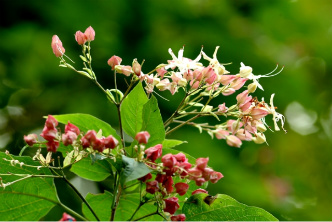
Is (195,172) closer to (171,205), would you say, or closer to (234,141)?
(171,205)

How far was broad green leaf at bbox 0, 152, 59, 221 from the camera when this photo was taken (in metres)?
1.27

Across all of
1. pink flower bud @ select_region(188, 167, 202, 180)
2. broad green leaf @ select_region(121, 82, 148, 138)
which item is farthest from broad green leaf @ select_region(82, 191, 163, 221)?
pink flower bud @ select_region(188, 167, 202, 180)

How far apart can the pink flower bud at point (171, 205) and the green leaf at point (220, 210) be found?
11 cm

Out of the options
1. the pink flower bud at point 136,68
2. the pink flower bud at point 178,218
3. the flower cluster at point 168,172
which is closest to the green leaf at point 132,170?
the flower cluster at point 168,172

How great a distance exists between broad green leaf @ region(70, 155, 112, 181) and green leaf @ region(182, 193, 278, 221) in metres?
0.21

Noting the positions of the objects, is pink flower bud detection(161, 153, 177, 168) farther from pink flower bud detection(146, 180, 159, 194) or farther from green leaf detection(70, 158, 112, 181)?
green leaf detection(70, 158, 112, 181)

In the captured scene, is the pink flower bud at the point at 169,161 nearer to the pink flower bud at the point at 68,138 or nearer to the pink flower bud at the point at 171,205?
the pink flower bud at the point at 171,205

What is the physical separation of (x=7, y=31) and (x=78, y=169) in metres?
2.36

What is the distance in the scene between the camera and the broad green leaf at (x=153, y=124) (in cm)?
120

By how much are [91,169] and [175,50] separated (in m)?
2.00

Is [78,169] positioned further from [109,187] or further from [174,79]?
[109,187]

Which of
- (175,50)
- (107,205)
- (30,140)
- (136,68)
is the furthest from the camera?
(175,50)

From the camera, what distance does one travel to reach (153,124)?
1.21m

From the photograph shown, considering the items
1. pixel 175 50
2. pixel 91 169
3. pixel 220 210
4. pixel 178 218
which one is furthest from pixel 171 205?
pixel 175 50
